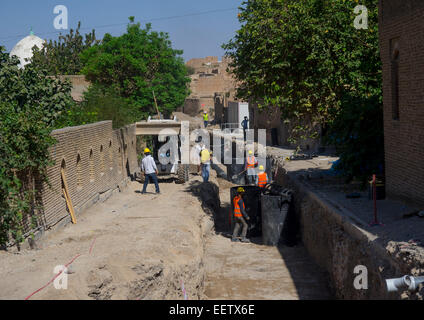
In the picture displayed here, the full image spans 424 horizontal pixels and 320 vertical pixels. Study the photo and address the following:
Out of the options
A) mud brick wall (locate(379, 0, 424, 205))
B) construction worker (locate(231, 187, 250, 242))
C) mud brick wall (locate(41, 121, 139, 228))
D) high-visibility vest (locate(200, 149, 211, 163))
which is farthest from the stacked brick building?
mud brick wall (locate(379, 0, 424, 205))

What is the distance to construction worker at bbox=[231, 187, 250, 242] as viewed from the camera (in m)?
14.6

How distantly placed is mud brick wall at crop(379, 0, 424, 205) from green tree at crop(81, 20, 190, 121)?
20594 mm

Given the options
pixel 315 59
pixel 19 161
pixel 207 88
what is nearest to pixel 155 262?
pixel 19 161

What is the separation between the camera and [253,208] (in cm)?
1505

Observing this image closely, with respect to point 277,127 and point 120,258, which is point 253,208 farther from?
point 277,127

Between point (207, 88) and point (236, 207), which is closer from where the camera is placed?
point (236, 207)

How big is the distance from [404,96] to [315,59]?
174 inches

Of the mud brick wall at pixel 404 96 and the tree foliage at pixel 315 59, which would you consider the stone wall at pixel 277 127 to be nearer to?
the tree foliage at pixel 315 59

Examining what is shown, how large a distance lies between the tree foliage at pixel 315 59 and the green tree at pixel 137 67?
16170 mm

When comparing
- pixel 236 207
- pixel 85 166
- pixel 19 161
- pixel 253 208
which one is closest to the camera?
pixel 19 161

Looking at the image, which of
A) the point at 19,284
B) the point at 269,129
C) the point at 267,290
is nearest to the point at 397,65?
the point at 267,290

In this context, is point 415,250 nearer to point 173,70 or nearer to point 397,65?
point 397,65

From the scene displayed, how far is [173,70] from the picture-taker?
3709cm

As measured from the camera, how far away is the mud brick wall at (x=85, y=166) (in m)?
12.8
